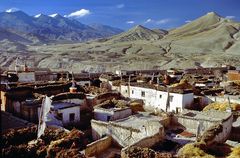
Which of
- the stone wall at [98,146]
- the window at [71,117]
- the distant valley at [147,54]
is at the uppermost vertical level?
the distant valley at [147,54]

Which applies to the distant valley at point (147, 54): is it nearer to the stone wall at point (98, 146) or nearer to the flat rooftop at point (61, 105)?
the flat rooftop at point (61, 105)

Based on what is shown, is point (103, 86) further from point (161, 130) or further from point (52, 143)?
point (52, 143)

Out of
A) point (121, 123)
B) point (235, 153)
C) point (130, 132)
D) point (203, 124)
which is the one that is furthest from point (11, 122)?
point (235, 153)

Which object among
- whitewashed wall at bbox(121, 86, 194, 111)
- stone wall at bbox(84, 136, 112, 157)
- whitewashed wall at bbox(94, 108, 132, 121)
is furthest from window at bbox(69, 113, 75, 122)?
whitewashed wall at bbox(121, 86, 194, 111)

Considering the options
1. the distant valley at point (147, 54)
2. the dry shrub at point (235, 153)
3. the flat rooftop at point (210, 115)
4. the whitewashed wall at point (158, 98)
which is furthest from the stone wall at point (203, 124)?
the distant valley at point (147, 54)

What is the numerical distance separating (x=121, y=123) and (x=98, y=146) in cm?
326

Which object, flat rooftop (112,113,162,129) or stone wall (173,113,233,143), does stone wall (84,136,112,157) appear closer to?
flat rooftop (112,113,162,129)

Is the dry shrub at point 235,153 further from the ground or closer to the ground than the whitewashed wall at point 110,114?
closer to the ground

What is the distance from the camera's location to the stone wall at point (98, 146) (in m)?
16.3

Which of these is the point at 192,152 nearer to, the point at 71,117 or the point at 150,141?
the point at 150,141

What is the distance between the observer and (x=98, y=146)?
1739 centimetres

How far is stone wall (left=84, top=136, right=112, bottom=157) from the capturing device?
16.3m

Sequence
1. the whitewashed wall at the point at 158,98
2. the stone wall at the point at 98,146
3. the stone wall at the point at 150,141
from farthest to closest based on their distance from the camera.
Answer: the whitewashed wall at the point at 158,98 → the stone wall at the point at 150,141 → the stone wall at the point at 98,146

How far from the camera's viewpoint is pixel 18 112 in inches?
960
